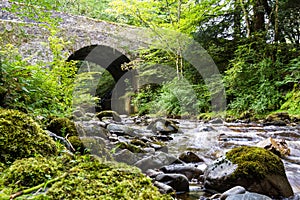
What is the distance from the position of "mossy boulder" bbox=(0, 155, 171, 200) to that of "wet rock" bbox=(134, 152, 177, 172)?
151 centimetres

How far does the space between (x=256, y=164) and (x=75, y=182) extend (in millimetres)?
1821

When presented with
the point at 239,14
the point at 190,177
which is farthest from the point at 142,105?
the point at 190,177

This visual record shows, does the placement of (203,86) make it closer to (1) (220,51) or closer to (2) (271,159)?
(1) (220,51)

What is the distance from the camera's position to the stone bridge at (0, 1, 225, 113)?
947cm

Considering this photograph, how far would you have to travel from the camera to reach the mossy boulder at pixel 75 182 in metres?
0.82

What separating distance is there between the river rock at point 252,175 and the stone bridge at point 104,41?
7.42 meters

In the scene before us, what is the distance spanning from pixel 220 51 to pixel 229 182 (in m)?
9.27

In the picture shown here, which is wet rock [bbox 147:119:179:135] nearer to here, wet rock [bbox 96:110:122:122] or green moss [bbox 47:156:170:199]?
wet rock [bbox 96:110:122:122]

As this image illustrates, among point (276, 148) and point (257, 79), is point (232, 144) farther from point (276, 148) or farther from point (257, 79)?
point (257, 79)

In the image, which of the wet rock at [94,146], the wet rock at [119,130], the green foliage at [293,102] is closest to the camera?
the wet rock at [94,146]

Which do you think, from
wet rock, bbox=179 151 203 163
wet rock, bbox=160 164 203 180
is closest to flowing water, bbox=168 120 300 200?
wet rock, bbox=179 151 203 163

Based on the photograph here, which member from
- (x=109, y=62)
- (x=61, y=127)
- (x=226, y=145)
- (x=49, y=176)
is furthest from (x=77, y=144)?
(x=109, y=62)

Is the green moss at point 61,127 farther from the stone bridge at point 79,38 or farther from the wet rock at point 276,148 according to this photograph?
the stone bridge at point 79,38

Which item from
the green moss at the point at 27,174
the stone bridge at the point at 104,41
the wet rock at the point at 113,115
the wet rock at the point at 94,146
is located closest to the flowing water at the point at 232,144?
the wet rock at the point at 94,146
